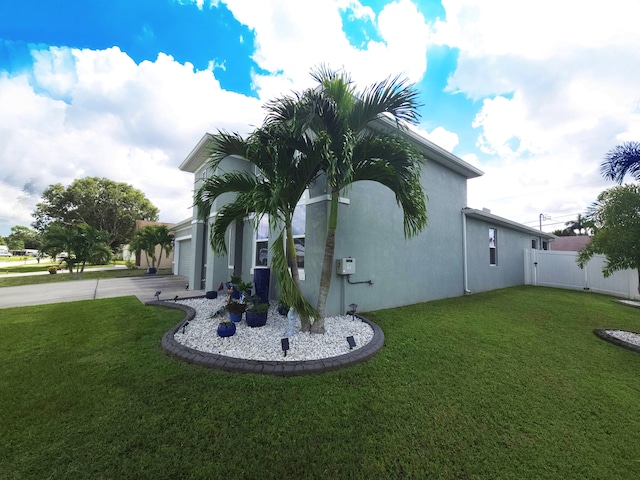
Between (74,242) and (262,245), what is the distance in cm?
1433

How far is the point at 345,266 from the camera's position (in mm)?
5441

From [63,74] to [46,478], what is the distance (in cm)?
937

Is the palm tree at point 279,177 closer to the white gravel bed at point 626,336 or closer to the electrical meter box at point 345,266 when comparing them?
the electrical meter box at point 345,266

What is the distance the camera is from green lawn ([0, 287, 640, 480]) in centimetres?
190

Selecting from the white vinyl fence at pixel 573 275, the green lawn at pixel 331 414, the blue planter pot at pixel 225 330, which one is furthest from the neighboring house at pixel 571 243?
the blue planter pot at pixel 225 330

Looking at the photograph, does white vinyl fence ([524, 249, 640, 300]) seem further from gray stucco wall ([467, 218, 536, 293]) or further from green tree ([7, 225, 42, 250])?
green tree ([7, 225, 42, 250])

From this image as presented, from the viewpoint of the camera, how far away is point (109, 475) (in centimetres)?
177

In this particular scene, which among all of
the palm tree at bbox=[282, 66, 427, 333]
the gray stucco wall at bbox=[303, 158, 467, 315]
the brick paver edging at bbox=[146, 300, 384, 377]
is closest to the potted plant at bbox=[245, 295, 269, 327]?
the gray stucco wall at bbox=[303, 158, 467, 315]

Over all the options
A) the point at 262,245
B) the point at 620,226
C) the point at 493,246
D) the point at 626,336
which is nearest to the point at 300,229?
the point at 262,245

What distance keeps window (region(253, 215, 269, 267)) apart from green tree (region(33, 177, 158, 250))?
93.6 feet

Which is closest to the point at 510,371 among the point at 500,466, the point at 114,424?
the point at 500,466

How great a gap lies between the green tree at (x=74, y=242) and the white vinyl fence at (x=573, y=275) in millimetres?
25005

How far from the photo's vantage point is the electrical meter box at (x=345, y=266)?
5430mm

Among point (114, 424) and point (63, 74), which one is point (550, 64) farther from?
point (63, 74)
